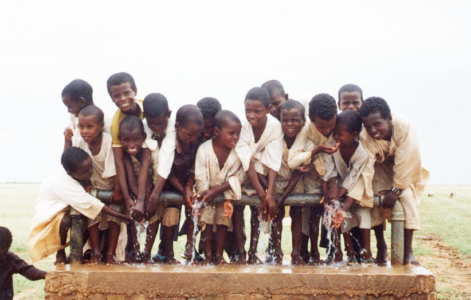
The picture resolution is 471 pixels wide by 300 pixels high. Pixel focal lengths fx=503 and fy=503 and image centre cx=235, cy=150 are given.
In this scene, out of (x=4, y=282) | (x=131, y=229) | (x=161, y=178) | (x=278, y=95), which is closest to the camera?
(x=161, y=178)

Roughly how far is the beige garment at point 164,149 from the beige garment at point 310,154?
1.16 meters

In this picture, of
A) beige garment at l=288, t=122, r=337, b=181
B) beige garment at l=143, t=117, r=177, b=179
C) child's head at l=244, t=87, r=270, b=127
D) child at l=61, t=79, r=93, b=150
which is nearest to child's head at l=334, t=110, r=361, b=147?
beige garment at l=288, t=122, r=337, b=181

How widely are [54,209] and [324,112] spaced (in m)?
2.75

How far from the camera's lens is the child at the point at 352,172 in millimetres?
4840

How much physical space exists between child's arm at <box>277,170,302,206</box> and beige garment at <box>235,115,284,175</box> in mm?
198

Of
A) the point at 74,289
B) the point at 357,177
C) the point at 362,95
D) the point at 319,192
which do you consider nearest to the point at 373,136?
the point at 357,177

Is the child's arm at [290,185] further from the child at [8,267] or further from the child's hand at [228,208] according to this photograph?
the child at [8,267]

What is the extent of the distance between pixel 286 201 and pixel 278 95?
1.51 meters

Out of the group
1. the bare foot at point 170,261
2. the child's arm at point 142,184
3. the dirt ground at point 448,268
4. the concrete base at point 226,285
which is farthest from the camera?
the dirt ground at point 448,268

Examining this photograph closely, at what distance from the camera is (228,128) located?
193 inches

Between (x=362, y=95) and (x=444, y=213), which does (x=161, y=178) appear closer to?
(x=362, y=95)

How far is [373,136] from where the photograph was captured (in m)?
4.84

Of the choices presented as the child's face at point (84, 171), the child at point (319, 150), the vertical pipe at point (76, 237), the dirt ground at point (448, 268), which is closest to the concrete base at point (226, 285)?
the vertical pipe at point (76, 237)

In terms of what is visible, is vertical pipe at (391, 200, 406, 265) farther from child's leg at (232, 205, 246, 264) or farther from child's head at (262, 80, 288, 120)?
child's head at (262, 80, 288, 120)
